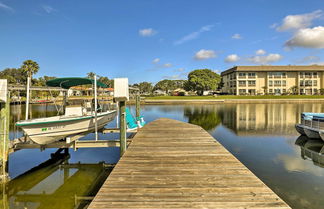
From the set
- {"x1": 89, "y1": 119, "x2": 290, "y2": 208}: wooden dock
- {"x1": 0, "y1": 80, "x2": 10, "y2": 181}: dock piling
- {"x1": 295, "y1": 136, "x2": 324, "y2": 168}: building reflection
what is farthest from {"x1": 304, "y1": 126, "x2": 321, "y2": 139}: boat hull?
{"x1": 0, "y1": 80, "x2": 10, "y2": 181}: dock piling

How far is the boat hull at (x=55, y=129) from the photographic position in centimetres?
819

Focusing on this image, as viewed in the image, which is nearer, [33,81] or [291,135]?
[291,135]

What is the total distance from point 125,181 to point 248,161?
315 inches

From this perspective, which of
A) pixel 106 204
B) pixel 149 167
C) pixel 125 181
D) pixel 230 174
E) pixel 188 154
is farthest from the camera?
pixel 188 154

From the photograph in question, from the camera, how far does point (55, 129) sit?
888cm

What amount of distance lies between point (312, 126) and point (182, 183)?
14.4 metres

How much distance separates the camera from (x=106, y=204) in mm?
3574

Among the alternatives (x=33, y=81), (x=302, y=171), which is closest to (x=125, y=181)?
(x=302, y=171)

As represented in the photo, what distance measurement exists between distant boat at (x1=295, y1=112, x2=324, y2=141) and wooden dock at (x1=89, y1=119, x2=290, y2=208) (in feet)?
36.1

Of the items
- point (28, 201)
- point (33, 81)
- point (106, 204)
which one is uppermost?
point (33, 81)

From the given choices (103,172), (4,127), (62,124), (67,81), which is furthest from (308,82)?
(4,127)

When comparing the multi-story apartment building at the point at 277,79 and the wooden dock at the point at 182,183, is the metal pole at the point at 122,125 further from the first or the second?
the multi-story apartment building at the point at 277,79

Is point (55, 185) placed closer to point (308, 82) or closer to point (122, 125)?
point (122, 125)

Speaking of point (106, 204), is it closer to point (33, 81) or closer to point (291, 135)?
point (291, 135)
